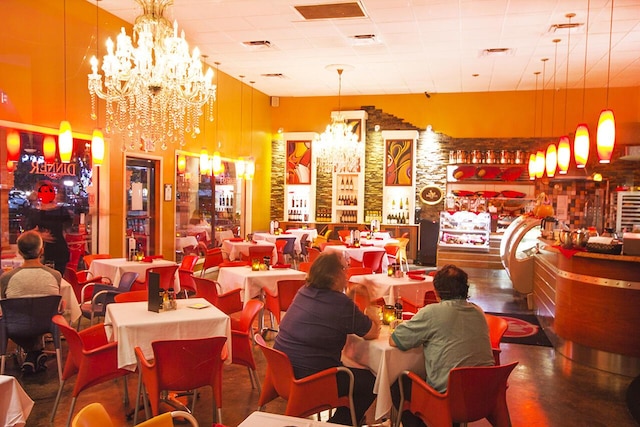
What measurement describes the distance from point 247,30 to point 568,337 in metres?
6.80

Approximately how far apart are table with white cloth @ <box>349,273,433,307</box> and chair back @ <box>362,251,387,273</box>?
2470 millimetres

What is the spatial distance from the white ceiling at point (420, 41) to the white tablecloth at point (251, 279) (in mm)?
3917

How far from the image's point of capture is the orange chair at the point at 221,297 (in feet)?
18.2

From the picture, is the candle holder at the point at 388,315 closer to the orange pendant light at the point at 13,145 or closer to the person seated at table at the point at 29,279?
the person seated at table at the point at 29,279

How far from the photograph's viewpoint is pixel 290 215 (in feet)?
49.4

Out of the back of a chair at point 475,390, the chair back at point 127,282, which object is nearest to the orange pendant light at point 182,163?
the chair back at point 127,282

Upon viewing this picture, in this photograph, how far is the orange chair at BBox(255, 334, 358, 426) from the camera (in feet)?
10.4

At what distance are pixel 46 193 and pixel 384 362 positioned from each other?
6.01m

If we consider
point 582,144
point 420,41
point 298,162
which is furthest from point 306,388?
point 298,162

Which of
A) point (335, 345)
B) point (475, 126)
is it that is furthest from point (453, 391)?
point (475, 126)

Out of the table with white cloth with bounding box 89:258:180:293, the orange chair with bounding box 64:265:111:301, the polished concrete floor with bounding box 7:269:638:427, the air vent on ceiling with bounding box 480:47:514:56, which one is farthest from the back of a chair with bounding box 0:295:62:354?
the air vent on ceiling with bounding box 480:47:514:56

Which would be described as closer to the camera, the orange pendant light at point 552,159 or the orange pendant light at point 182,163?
the orange pendant light at point 552,159

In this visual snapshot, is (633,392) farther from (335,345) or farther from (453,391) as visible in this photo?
(335,345)

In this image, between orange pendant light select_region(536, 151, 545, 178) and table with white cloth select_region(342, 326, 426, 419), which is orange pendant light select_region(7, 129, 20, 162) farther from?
orange pendant light select_region(536, 151, 545, 178)
